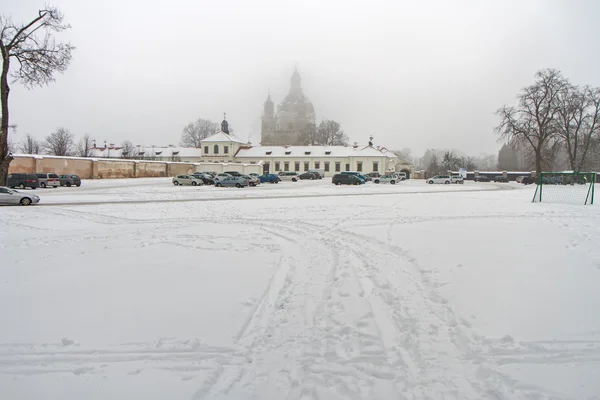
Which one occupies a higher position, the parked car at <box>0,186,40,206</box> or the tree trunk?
the tree trunk

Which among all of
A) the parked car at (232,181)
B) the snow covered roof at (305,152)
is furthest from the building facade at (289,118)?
the parked car at (232,181)

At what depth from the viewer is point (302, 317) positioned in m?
5.52

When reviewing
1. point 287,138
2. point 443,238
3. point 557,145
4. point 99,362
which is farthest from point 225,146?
point 99,362

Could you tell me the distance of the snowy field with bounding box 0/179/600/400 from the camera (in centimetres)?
387

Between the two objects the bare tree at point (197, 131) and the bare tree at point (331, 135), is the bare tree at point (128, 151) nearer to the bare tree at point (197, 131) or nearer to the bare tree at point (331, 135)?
the bare tree at point (197, 131)

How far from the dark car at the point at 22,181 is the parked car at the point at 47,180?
178 cm

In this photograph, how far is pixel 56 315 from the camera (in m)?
5.52

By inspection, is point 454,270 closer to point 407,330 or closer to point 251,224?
point 407,330

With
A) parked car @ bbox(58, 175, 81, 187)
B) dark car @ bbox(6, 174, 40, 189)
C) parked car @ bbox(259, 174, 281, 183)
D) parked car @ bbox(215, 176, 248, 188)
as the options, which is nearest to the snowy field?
dark car @ bbox(6, 174, 40, 189)

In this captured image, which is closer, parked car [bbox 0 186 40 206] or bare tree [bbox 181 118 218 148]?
parked car [bbox 0 186 40 206]

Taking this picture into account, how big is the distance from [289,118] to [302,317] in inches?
4974

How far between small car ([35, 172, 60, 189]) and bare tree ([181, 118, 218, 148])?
7137 cm

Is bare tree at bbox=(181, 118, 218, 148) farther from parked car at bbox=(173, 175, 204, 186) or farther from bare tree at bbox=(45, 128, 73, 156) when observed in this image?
parked car at bbox=(173, 175, 204, 186)

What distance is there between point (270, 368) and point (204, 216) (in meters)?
12.7
